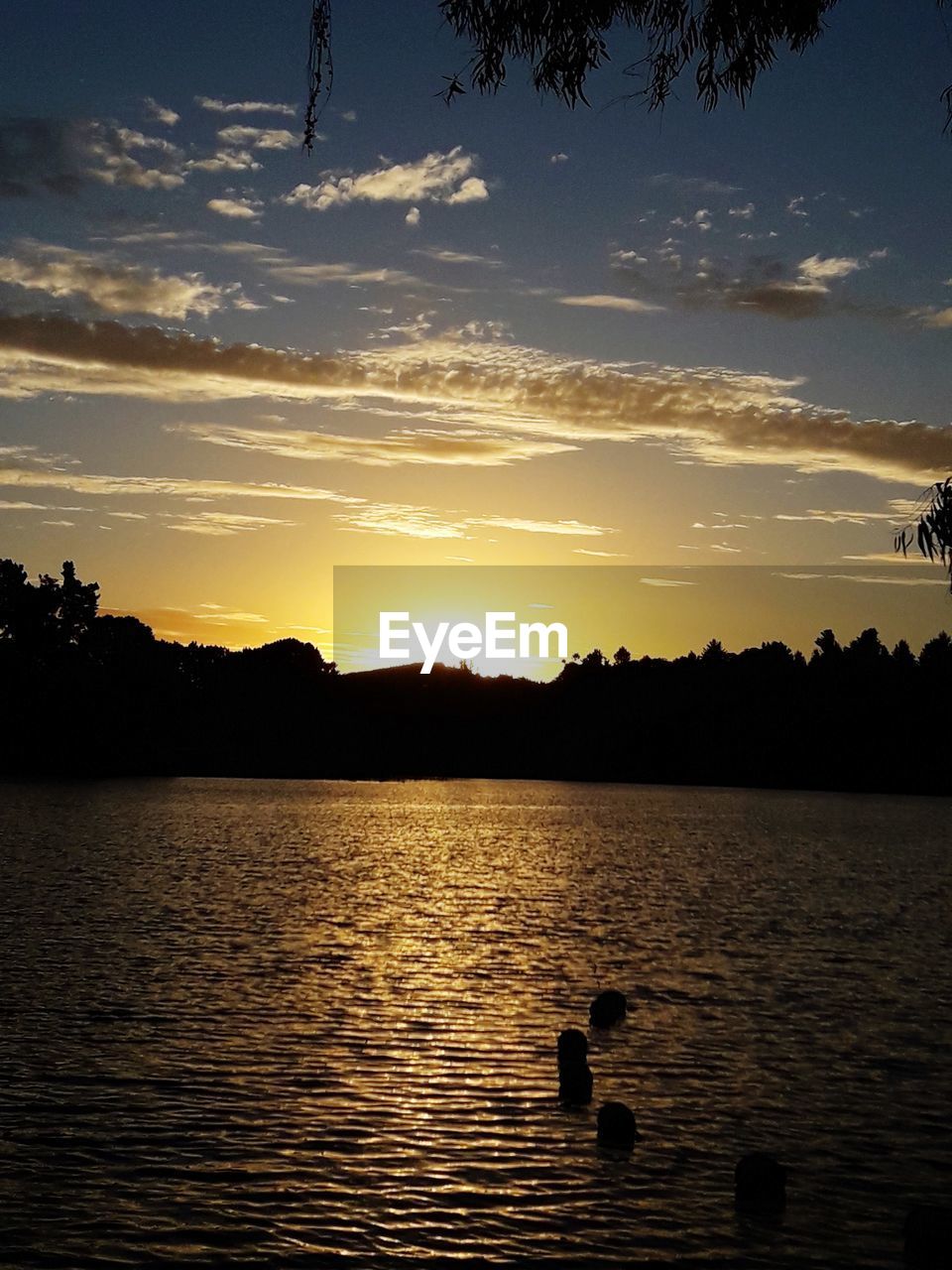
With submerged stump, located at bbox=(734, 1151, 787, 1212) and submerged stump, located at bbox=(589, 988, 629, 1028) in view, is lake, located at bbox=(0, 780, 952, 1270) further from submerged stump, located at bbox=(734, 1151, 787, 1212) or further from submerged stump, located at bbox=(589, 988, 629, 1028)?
submerged stump, located at bbox=(589, 988, 629, 1028)

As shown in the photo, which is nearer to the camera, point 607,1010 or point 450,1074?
point 450,1074

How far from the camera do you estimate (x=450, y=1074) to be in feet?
77.0

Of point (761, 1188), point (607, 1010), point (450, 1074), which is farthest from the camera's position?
point (607, 1010)

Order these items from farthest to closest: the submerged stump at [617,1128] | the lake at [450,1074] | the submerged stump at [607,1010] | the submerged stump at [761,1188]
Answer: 1. the submerged stump at [607,1010]
2. the submerged stump at [617,1128]
3. the submerged stump at [761,1188]
4. the lake at [450,1074]

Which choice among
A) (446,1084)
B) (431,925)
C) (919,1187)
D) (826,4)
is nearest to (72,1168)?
(446,1084)

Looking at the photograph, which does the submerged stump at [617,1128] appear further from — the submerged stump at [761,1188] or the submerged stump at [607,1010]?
the submerged stump at [607,1010]

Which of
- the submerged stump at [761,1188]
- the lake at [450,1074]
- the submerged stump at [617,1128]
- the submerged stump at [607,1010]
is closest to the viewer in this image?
the lake at [450,1074]

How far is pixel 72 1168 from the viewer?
695 inches

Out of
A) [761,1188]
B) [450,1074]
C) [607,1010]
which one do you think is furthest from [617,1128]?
[607,1010]

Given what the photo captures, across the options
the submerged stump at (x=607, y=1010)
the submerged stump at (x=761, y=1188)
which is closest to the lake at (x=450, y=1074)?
the submerged stump at (x=761, y=1188)

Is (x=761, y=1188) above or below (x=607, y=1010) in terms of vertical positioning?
above

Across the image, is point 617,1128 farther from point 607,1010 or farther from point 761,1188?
point 607,1010

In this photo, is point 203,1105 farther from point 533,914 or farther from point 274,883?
point 274,883

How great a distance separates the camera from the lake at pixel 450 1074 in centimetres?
1611
